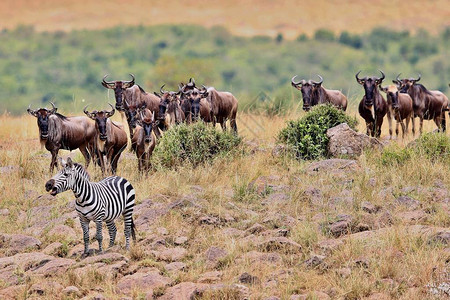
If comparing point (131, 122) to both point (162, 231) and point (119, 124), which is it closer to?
point (119, 124)

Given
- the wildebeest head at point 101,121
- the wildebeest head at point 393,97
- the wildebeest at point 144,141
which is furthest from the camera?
the wildebeest head at point 393,97

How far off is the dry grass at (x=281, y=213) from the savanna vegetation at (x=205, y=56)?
47.9 meters

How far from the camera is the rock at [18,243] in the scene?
1141 cm

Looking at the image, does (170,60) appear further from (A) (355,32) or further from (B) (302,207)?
(B) (302,207)

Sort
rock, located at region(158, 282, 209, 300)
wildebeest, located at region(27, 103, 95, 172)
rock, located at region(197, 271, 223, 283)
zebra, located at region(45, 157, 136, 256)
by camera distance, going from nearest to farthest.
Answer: rock, located at region(158, 282, 209, 300) → rock, located at region(197, 271, 223, 283) → zebra, located at region(45, 157, 136, 256) → wildebeest, located at region(27, 103, 95, 172)

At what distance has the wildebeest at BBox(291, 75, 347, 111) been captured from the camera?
18297 millimetres

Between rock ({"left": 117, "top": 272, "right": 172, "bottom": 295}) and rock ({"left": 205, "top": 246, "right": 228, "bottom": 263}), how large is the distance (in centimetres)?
78

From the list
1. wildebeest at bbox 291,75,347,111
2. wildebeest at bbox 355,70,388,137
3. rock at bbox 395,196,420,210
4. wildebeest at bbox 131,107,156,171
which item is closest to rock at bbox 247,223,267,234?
rock at bbox 395,196,420,210

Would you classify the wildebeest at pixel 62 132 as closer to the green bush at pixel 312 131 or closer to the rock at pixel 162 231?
the green bush at pixel 312 131

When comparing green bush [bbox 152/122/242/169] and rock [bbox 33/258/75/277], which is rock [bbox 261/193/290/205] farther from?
rock [bbox 33/258/75/277]

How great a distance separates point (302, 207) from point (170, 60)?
141 feet

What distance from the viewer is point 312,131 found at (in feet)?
52.0

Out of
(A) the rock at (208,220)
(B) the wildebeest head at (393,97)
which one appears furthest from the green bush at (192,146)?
(B) the wildebeest head at (393,97)

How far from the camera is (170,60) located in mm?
54812
